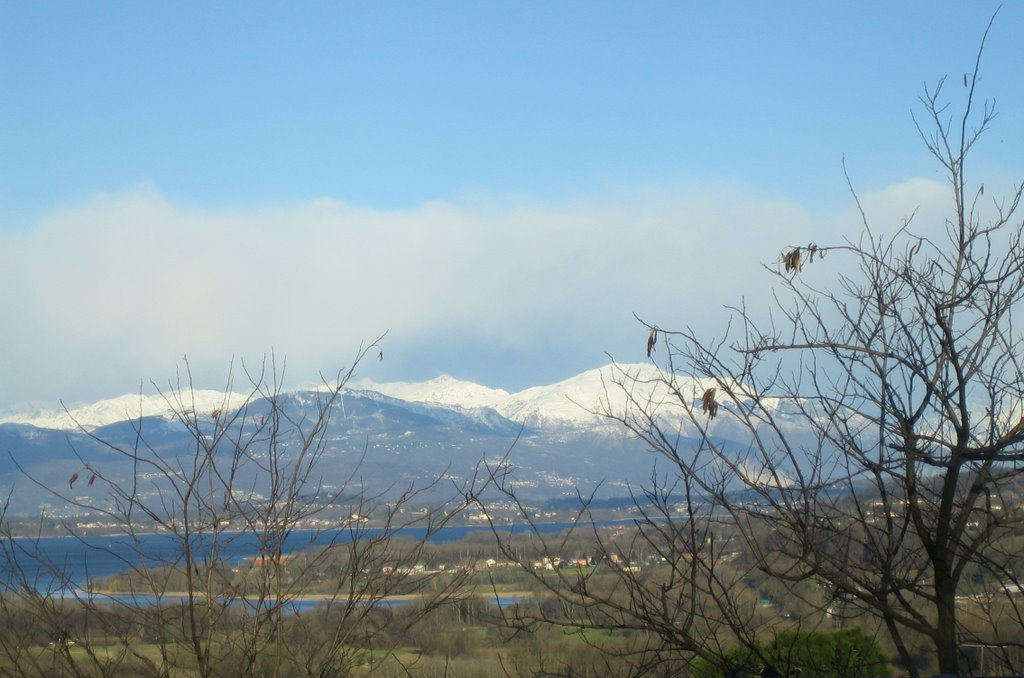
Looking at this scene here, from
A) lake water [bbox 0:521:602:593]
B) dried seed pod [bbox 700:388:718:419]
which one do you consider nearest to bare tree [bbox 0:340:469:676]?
lake water [bbox 0:521:602:593]

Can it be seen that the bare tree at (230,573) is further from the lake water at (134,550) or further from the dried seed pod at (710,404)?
the dried seed pod at (710,404)

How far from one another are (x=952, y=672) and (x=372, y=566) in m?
3.03

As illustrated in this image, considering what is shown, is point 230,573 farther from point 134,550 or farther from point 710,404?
point 710,404

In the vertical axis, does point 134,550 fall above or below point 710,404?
below

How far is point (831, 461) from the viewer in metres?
5.66

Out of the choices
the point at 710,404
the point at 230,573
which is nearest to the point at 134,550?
the point at 230,573

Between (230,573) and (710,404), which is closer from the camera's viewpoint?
(710,404)

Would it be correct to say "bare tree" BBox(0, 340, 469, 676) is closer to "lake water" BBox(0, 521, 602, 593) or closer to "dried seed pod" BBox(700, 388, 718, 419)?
"lake water" BBox(0, 521, 602, 593)

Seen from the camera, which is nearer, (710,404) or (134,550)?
(710,404)

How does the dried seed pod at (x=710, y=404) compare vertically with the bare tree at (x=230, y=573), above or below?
above

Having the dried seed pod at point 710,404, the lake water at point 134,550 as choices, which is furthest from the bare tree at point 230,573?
the dried seed pod at point 710,404

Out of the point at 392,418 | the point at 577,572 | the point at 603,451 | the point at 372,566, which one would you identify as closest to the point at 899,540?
the point at 577,572

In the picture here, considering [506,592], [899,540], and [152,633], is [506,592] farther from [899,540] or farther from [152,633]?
[899,540]

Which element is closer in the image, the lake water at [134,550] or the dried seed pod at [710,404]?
the dried seed pod at [710,404]
